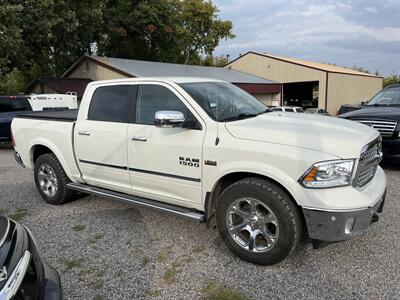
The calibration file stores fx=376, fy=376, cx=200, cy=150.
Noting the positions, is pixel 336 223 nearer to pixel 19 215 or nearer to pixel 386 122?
pixel 19 215

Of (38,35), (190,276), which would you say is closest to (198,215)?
(190,276)

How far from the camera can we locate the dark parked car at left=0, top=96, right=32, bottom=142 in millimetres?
12305

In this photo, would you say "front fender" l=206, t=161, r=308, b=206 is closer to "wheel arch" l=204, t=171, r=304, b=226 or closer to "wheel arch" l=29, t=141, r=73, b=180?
"wheel arch" l=204, t=171, r=304, b=226

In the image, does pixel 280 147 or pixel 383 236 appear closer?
pixel 280 147

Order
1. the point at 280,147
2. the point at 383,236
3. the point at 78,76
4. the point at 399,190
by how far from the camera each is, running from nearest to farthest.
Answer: the point at 280,147, the point at 383,236, the point at 399,190, the point at 78,76

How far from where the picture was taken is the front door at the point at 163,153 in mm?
3963

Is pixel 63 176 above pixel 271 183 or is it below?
below

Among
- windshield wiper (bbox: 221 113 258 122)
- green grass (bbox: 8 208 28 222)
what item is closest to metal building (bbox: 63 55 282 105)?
green grass (bbox: 8 208 28 222)

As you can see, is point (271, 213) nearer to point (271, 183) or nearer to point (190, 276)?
point (271, 183)

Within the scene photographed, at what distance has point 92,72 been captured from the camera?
25.1 metres

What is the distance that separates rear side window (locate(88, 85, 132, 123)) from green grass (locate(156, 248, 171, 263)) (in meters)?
1.61

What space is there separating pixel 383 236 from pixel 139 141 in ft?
9.87

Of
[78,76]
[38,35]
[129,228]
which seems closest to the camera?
[129,228]

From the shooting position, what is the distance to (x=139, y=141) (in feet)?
14.3
